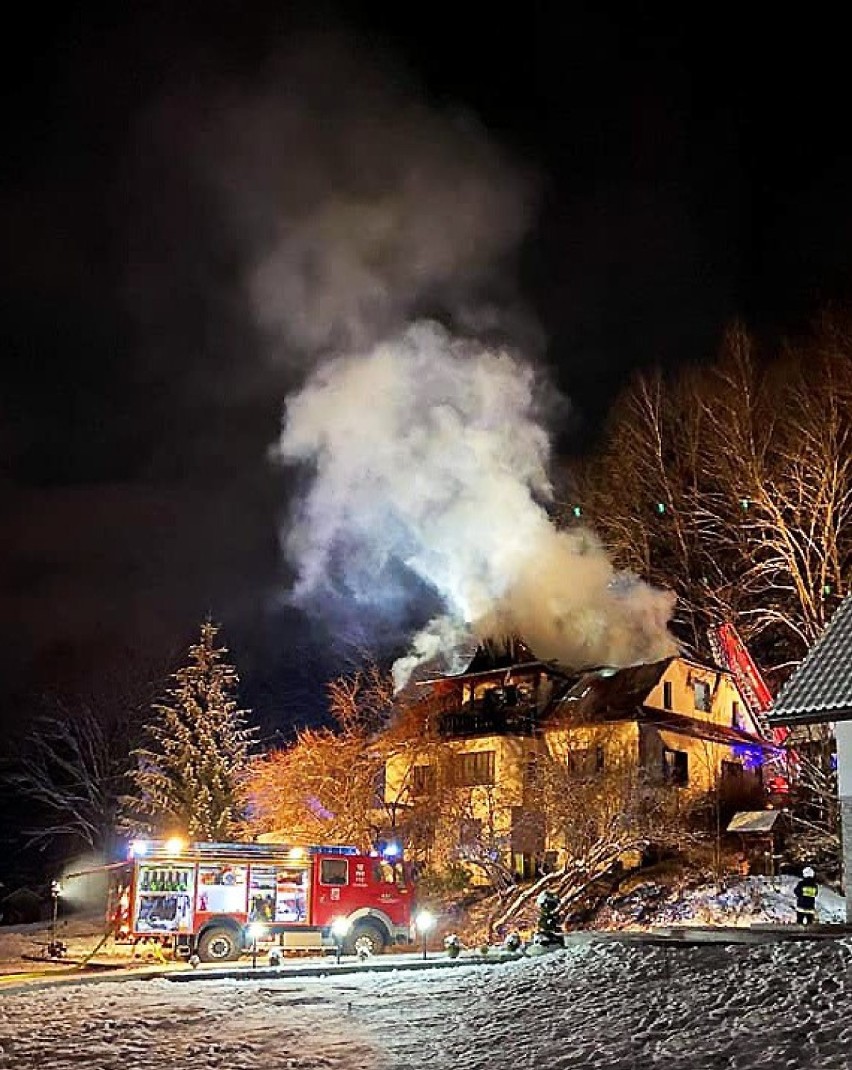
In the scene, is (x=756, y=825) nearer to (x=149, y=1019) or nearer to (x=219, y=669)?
(x=219, y=669)

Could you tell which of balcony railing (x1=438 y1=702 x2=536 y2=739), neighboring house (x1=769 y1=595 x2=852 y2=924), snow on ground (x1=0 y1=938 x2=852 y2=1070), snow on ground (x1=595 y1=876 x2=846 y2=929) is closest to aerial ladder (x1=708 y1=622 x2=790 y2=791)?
snow on ground (x1=595 y1=876 x2=846 y2=929)

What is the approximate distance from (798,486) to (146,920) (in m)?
17.2

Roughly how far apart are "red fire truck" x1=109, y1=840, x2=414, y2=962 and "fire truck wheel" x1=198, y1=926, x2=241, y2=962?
0.02 metres

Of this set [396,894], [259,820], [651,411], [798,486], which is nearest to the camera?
[396,894]

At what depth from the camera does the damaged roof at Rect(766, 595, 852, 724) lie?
19.1 m

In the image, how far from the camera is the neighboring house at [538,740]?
120 ft

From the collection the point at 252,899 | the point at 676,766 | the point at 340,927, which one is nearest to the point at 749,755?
the point at 676,766

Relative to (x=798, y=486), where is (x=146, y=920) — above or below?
below

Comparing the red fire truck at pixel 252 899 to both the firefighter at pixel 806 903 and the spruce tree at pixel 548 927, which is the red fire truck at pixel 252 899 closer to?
the spruce tree at pixel 548 927

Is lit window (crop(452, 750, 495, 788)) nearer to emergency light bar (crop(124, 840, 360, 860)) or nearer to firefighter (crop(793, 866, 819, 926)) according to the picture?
emergency light bar (crop(124, 840, 360, 860))

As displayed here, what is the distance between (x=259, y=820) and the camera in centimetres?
3834

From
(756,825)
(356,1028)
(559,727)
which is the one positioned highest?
(559,727)

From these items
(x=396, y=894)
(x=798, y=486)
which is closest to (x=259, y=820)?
(x=396, y=894)

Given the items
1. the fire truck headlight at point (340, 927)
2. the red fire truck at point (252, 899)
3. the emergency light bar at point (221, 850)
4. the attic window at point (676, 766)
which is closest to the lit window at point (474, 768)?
the attic window at point (676, 766)
